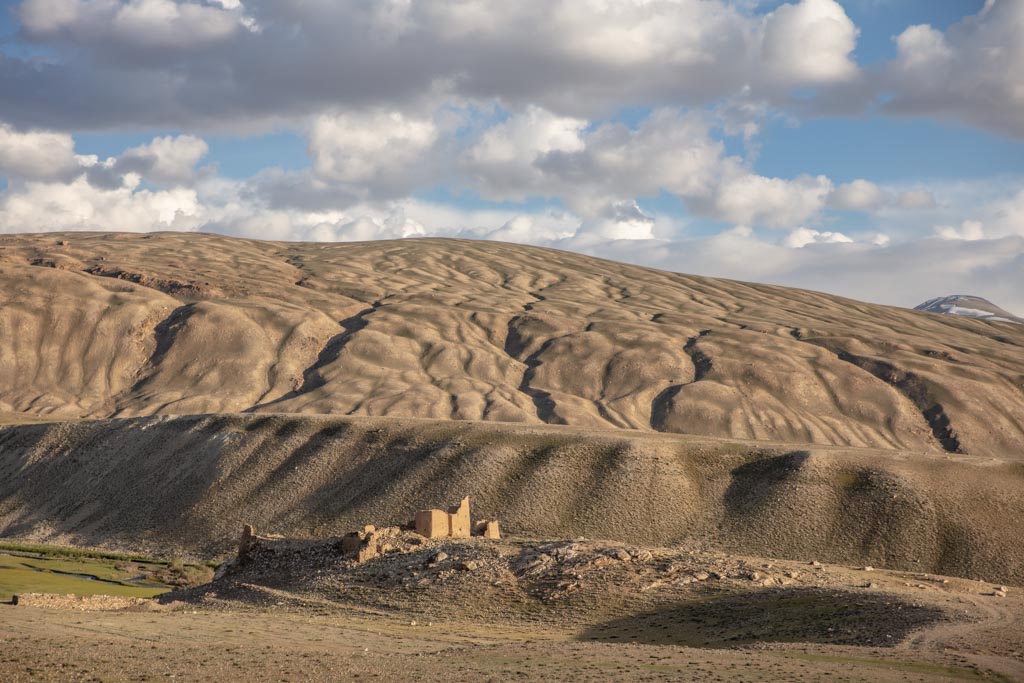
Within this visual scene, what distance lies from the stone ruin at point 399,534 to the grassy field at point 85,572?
804 cm

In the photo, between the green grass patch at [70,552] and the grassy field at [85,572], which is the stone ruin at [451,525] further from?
the green grass patch at [70,552]

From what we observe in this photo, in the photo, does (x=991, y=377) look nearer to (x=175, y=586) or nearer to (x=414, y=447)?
(x=414, y=447)

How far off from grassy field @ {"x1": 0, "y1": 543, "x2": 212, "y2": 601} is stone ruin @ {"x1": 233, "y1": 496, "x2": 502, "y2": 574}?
804 cm

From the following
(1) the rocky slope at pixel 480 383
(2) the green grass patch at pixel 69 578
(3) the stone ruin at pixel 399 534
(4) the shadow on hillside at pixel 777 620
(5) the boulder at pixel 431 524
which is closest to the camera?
(4) the shadow on hillside at pixel 777 620

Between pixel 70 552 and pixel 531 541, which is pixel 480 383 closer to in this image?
pixel 70 552

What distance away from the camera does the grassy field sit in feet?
210

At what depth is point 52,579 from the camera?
67312mm

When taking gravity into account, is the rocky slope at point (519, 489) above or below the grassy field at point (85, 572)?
above

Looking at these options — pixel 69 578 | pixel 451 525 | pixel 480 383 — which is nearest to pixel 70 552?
pixel 69 578

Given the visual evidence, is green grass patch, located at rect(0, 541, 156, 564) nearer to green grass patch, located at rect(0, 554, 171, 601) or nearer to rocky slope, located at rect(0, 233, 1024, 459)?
green grass patch, located at rect(0, 554, 171, 601)

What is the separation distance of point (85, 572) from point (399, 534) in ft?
87.7

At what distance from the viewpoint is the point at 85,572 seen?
73062mm

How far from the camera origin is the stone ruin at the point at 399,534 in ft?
196

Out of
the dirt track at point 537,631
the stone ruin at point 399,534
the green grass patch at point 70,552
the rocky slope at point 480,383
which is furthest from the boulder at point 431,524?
the rocky slope at point 480,383
